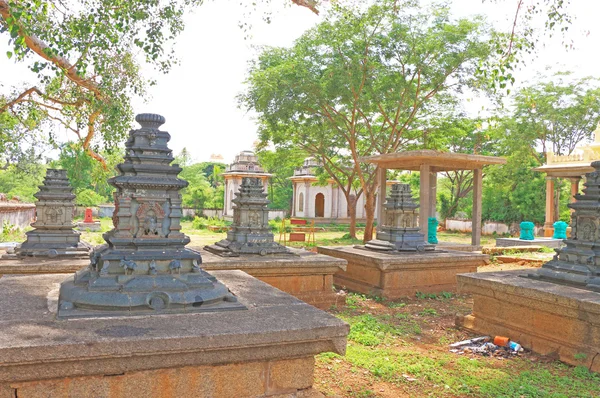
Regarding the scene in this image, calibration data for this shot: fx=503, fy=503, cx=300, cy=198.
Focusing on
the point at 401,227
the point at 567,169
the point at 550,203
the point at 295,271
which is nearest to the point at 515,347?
the point at 295,271

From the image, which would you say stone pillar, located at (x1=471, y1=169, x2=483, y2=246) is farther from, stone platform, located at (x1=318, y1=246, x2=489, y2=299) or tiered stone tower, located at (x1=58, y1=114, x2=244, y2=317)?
tiered stone tower, located at (x1=58, y1=114, x2=244, y2=317)

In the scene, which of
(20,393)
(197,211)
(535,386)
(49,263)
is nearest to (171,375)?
(20,393)

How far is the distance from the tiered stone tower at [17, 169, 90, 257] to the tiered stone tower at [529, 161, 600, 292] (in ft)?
22.4

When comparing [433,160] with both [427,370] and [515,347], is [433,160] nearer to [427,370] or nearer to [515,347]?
[515,347]

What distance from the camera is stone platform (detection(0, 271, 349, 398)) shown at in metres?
3.06

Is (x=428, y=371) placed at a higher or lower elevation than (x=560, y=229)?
lower

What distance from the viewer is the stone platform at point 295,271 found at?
776 cm

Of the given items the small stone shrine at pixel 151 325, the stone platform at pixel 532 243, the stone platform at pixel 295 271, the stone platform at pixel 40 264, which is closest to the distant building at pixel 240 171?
the stone platform at pixel 532 243

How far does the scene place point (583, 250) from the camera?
6449 mm

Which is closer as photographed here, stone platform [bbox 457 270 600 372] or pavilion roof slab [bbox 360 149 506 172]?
stone platform [bbox 457 270 600 372]

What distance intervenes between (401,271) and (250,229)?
3010 millimetres

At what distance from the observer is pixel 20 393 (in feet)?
10.1

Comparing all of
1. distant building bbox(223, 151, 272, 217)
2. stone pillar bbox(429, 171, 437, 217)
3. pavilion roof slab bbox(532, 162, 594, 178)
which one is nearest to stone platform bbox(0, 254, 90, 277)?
stone pillar bbox(429, 171, 437, 217)

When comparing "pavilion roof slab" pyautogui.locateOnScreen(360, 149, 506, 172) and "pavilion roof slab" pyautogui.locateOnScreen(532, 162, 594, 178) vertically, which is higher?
"pavilion roof slab" pyautogui.locateOnScreen(532, 162, 594, 178)
